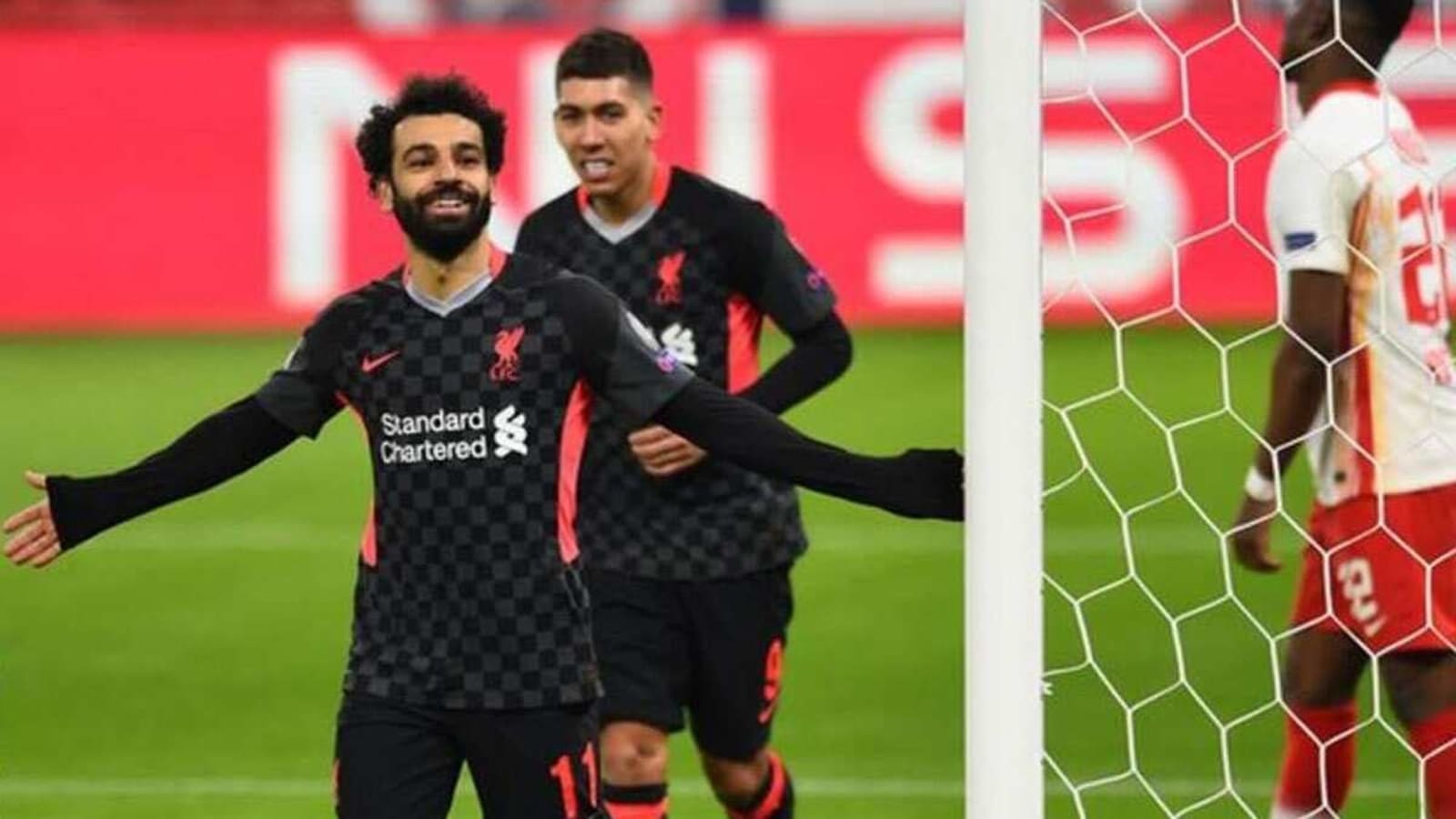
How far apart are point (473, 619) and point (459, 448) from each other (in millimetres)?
269

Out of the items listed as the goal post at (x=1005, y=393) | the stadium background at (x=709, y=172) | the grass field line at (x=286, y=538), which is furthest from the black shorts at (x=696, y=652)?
the grass field line at (x=286, y=538)

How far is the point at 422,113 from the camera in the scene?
16.5ft

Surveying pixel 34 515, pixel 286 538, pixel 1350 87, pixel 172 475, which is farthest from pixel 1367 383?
pixel 286 538

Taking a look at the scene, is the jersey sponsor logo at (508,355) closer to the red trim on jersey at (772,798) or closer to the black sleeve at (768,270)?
the black sleeve at (768,270)

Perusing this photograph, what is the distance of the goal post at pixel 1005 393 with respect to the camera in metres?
4.19

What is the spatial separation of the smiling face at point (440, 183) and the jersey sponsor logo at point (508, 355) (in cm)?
15

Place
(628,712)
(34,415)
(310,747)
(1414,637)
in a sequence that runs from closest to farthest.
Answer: (1414,637)
(628,712)
(310,747)
(34,415)

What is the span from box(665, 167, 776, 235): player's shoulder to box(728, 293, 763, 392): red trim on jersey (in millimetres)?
143

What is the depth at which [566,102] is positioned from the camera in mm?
6305

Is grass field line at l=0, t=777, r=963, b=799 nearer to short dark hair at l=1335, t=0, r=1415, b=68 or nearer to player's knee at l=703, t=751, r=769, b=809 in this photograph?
player's knee at l=703, t=751, r=769, b=809

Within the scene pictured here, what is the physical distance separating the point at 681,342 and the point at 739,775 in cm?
90

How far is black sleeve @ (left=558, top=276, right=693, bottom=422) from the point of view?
4.94 meters

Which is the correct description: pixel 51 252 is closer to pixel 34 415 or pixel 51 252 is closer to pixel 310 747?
pixel 34 415

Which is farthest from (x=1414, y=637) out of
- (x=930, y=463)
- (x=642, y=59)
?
(x=642, y=59)
